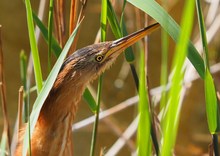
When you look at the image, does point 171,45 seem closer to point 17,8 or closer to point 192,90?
point 192,90

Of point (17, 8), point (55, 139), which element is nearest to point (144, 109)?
point (55, 139)

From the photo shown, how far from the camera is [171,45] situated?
3.25 meters

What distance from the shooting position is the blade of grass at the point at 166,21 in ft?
4.19

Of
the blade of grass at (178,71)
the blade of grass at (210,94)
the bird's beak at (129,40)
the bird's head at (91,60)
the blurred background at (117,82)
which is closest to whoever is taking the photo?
the blade of grass at (178,71)

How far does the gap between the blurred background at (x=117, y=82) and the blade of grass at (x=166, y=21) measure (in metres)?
1.57

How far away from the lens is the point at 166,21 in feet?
4.22

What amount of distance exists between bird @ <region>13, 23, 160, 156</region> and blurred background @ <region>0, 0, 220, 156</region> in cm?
135

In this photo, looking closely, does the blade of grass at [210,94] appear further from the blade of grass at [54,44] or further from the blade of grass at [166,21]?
the blade of grass at [54,44]

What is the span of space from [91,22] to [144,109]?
258 cm

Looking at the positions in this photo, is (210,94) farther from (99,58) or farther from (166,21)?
(99,58)

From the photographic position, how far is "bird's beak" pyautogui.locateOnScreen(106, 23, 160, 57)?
4.61 feet

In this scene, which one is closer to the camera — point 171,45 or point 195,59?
point 195,59

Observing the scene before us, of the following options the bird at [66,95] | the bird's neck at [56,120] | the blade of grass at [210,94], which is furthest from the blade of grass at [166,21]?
the bird's neck at [56,120]

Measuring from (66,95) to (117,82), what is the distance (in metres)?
1.89
